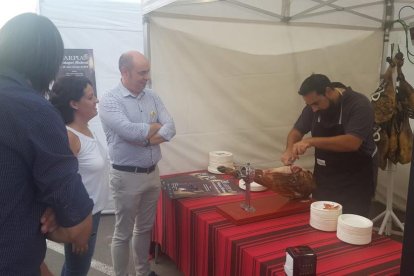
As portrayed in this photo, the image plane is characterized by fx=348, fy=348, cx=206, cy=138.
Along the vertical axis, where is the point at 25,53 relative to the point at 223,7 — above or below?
below

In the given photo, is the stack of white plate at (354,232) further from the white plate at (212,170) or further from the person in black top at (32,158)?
the white plate at (212,170)

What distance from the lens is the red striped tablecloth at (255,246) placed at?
1331 millimetres

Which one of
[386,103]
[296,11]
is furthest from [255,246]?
[296,11]

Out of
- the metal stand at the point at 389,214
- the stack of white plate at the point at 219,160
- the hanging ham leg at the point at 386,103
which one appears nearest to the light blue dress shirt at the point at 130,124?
the stack of white plate at the point at 219,160

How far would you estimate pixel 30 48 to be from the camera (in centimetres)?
91

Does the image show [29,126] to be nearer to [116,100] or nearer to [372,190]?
[116,100]

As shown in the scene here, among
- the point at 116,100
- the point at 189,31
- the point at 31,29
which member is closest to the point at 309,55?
the point at 189,31

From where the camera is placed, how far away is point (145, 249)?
2.23m

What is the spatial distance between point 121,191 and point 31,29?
1.29 meters

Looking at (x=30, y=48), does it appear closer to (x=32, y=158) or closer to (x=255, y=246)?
(x=32, y=158)

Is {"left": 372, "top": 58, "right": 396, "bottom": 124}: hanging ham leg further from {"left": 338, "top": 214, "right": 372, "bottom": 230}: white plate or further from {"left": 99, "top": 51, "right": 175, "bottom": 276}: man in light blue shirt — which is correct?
{"left": 99, "top": 51, "right": 175, "bottom": 276}: man in light blue shirt

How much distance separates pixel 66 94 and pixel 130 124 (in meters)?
0.47

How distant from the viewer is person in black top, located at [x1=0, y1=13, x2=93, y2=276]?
82 centimetres

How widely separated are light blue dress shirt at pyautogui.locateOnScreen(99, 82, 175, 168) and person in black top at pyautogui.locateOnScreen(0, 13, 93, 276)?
39.4 inches
